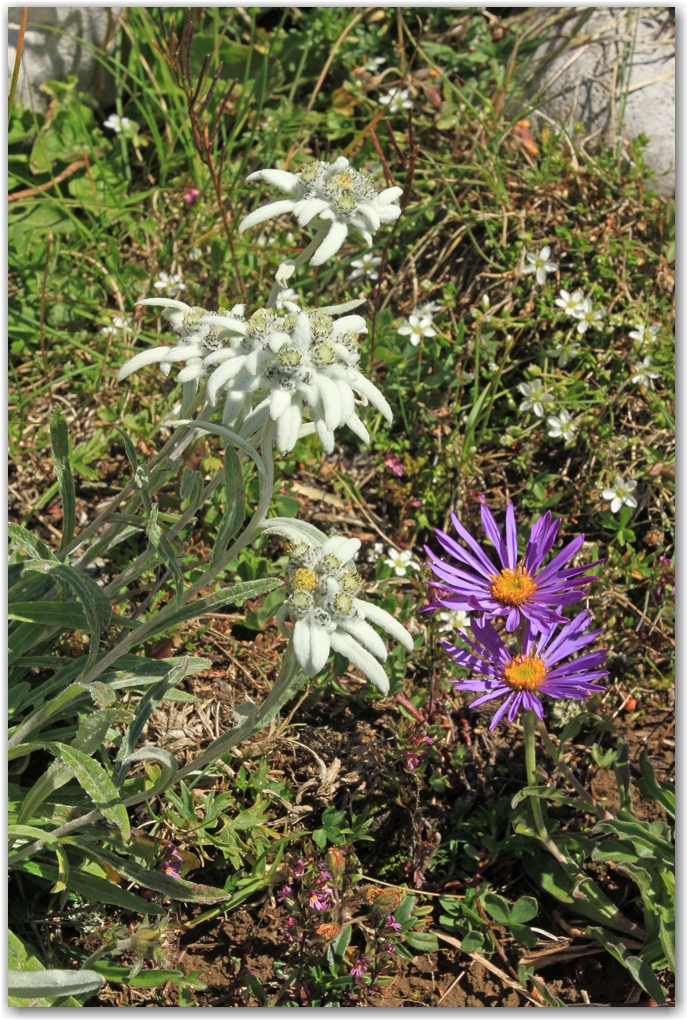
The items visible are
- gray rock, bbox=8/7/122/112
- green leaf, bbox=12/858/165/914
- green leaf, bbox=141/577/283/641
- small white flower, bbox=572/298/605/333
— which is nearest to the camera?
green leaf, bbox=141/577/283/641

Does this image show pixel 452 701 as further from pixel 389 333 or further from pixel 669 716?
pixel 389 333

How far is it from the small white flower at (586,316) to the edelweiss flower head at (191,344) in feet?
5.36

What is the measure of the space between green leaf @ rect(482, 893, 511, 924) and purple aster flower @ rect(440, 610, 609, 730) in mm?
513

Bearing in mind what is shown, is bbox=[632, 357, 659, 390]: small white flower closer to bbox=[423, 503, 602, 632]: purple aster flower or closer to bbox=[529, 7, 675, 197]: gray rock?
bbox=[423, 503, 602, 632]: purple aster flower

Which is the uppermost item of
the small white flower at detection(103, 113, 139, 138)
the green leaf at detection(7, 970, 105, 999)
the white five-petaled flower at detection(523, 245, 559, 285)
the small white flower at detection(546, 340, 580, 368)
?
the small white flower at detection(103, 113, 139, 138)

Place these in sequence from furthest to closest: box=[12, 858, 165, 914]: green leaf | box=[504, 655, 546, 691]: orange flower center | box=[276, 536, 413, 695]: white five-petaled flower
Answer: box=[504, 655, 546, 691]: orange flower center, box=[12, 858, 165, 914]: green leaf, box=[276, 536, 413, 695]: white five-petaled flower

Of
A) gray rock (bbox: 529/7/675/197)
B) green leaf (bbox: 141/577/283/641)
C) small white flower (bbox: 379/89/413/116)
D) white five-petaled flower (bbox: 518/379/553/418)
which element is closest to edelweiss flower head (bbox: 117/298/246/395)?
green leaf (bbox: 141/577/283/641)

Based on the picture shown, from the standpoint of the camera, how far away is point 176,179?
3.64m

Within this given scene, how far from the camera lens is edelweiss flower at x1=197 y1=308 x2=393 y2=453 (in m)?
1.68

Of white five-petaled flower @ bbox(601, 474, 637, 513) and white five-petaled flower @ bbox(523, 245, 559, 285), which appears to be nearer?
white five-petaled flower @ bbox(601, 474, 637, 513)

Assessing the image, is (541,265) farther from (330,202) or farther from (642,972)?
(642,972)

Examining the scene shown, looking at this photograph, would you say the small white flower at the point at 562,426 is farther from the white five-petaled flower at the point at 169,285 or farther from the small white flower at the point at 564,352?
the white five-petaled flower at the point at 169,285

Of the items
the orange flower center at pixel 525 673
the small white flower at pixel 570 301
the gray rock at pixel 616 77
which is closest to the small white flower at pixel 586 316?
the small white flower at pixel 570 301

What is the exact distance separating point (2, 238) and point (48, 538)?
974 mm
